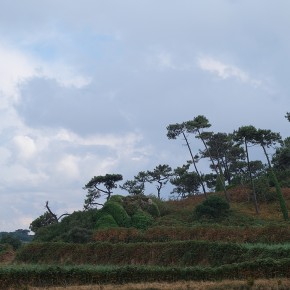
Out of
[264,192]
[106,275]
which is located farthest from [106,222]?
[106,275]

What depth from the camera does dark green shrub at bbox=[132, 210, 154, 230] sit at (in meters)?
43.4

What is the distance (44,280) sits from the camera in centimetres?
2548

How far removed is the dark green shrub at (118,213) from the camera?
44.7m

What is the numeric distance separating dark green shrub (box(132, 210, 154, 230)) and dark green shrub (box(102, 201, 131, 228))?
0.62 metres

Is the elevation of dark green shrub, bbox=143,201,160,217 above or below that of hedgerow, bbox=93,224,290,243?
above

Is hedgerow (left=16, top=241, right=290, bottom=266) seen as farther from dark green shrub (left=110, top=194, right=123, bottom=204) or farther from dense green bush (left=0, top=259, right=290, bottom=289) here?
dark green shrub (left=110, top=194, right=123, bottom=204)

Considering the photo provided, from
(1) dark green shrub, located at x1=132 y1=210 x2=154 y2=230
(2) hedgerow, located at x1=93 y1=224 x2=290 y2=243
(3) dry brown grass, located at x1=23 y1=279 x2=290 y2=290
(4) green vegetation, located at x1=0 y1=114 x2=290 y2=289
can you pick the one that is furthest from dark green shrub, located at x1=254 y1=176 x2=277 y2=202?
(3) dry brown grass, located at x1=23 y1=279 x2=290 y2=290

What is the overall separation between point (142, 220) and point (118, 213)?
267 cm

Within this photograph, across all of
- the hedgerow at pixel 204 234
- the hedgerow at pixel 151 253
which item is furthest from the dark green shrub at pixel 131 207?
the hedgerow at pixel 151 253

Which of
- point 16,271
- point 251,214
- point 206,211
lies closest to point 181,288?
point 16,271

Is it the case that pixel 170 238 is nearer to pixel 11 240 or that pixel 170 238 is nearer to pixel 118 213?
pixel 118 213

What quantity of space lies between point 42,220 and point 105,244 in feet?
96.5

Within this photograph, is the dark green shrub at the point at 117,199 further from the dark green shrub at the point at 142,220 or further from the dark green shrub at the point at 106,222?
the dark green shrub at the point at 142,220

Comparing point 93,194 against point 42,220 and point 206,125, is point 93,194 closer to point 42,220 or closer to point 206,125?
point 42,220
